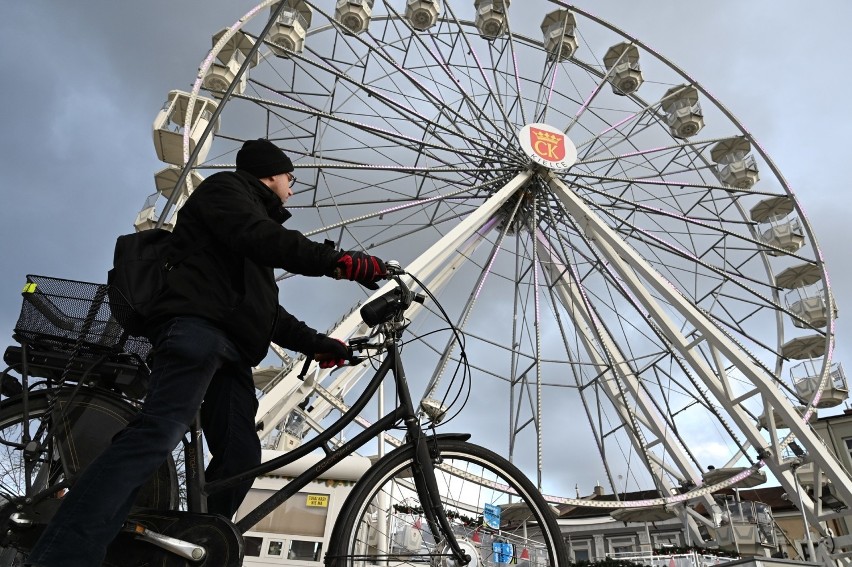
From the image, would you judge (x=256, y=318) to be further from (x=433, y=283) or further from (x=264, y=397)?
(x=433, y=283)

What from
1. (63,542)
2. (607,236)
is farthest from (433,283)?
→ (63,542)

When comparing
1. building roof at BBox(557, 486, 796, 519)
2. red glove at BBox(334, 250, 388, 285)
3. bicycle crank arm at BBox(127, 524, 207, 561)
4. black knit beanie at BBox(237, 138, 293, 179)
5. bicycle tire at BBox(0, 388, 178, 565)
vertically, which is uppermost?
building roof at BBox(557, 486, 796, 519)

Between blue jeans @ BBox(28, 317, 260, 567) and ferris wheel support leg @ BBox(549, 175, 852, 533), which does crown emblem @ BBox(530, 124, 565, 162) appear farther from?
blue jeans @ BBox(28, 317, 260, 567)

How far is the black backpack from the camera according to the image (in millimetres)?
2141

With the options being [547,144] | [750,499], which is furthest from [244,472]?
[750,499]

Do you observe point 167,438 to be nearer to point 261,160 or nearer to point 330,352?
point 330,352

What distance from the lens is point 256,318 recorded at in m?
2.21

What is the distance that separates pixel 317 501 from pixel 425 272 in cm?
365

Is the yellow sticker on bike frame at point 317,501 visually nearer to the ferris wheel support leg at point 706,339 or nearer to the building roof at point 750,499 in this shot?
the ferris wheel support leg at point 706,339

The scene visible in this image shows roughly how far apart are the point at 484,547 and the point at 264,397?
546 cm

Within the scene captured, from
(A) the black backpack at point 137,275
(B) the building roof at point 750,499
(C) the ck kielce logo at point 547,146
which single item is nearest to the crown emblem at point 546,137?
(C) the ck kielce logo at point 547,146

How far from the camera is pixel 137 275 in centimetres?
218

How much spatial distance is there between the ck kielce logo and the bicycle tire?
999cm

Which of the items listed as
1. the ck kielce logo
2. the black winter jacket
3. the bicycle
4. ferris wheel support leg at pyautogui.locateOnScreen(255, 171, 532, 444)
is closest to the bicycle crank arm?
the bicycle
